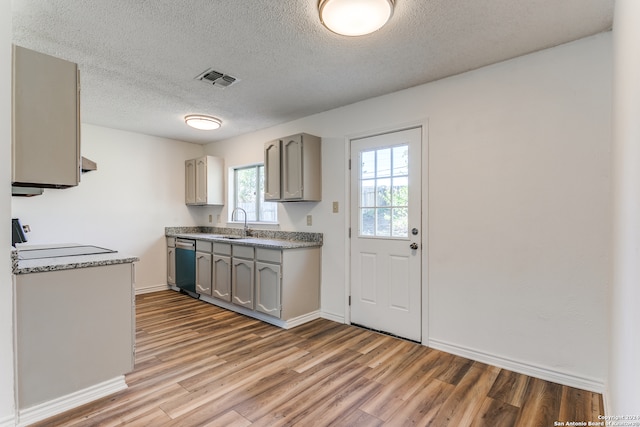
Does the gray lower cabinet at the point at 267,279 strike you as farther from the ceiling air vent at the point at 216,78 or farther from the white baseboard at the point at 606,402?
the white baseboard at the point at 606,402

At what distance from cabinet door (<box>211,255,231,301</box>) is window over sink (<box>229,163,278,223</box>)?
85 centimetres

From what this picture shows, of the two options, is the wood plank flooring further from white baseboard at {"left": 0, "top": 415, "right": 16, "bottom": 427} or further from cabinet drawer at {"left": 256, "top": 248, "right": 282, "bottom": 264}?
cabinet drawer at {"left": 256, "top": 248, "right": 282, "bottom": 264}

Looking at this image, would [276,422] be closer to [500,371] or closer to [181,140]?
[500,371]

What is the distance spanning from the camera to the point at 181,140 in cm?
510

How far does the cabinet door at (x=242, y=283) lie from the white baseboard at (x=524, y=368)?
6.43 feet

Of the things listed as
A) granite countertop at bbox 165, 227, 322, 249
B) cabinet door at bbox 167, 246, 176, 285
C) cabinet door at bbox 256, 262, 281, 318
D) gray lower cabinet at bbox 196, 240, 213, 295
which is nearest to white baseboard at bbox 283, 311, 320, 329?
cabinet door at bbox 256, 262, 281, 318

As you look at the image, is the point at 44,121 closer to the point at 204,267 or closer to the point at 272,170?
the point at 272,170

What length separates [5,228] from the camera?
1653 millimetres

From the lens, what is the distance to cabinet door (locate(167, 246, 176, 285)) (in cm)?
476

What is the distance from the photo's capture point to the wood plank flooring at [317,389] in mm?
1803

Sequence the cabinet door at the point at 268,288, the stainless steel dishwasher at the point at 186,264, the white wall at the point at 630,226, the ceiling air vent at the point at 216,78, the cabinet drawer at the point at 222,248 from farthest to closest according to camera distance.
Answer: the stainless steel dishwasher at the point at 186,264
the cabinet drawer at the point at 222,248
the cabinet door at the point at 268,288
the ceiling air vent at the point at 216,78
the white wall at the point at 630,226

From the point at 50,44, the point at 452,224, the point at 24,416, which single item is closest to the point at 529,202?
the point at 452,224

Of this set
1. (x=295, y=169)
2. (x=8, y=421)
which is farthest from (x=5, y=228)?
(x=295, y=169)

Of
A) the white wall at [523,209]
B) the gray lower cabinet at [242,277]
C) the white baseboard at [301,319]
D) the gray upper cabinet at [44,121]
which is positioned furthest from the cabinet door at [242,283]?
the gray upper cabinet at [44,121]
